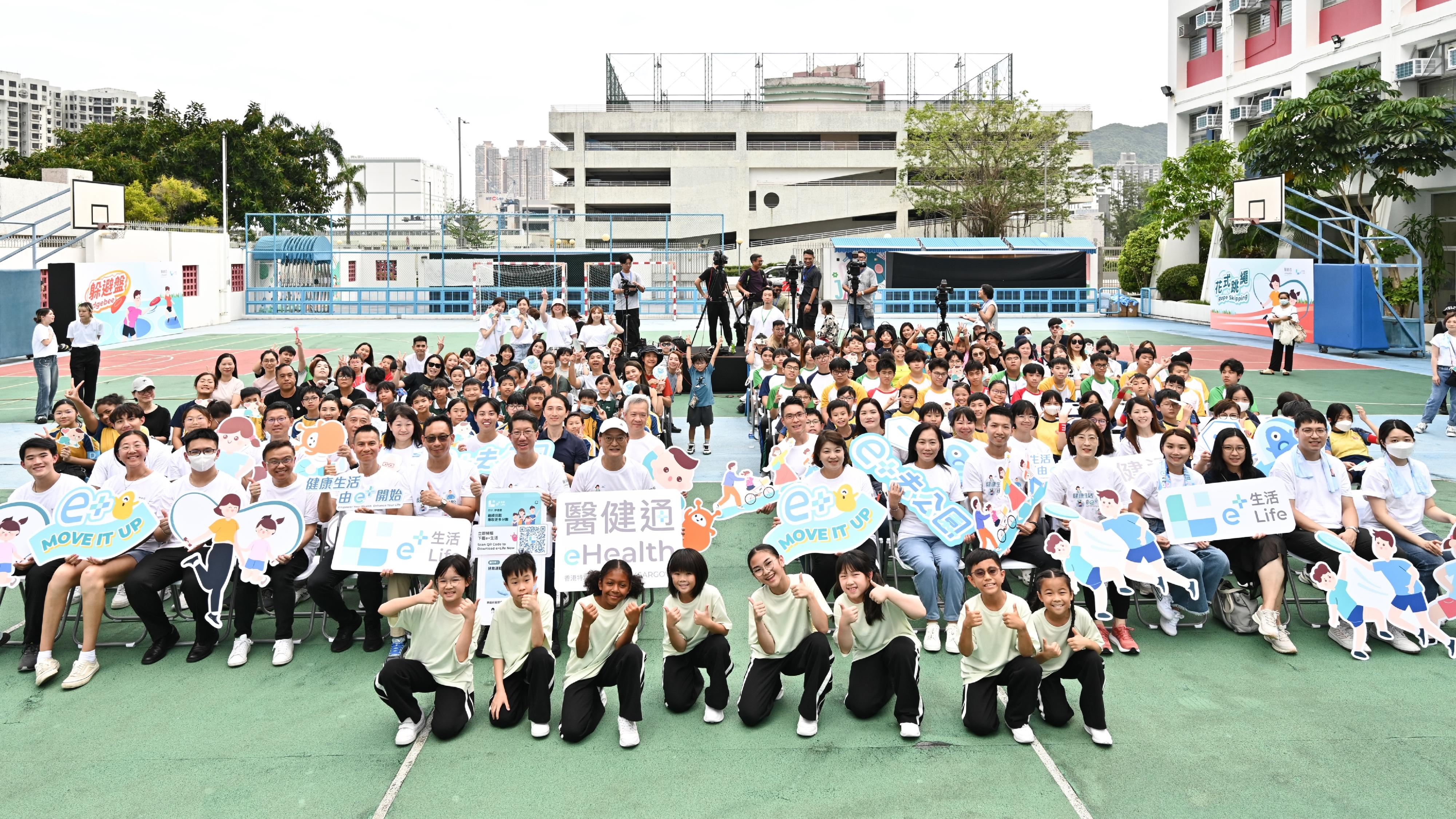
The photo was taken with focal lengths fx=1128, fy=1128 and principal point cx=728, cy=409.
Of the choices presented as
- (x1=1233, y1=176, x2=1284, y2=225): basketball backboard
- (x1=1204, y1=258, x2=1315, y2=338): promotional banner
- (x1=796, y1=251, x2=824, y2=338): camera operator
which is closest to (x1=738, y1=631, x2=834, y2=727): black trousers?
(x1=796, y1=251, x2=824, y2=338): camera operator

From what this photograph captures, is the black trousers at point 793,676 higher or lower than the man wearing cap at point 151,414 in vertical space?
lower

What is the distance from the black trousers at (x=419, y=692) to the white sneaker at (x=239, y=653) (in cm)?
147

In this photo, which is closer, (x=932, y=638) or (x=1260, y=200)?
(x=932, y=638)

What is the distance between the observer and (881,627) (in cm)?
591

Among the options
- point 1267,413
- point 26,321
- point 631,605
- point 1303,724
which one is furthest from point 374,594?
point 26,321

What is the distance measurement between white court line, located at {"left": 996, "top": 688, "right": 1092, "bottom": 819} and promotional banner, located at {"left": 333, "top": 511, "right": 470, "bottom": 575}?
6.54ft

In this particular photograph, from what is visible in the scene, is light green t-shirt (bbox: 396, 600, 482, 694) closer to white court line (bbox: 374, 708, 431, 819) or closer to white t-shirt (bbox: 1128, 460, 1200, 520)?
white court line (bbox: 374, 708, 431, 819)

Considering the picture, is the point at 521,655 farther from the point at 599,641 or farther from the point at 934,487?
→ the point at 934,487

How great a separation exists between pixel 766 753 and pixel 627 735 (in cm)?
71

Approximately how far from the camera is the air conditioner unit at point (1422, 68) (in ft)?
88.7

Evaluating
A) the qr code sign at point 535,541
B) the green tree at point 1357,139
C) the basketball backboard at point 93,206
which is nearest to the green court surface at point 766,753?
the qr code sign at point 535,541

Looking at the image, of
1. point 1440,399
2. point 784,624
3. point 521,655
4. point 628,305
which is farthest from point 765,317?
point 521,655

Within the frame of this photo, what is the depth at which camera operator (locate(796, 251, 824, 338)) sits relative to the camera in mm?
17906

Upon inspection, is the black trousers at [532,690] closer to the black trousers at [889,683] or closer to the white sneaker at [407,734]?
the white sneaker at [407,734]
